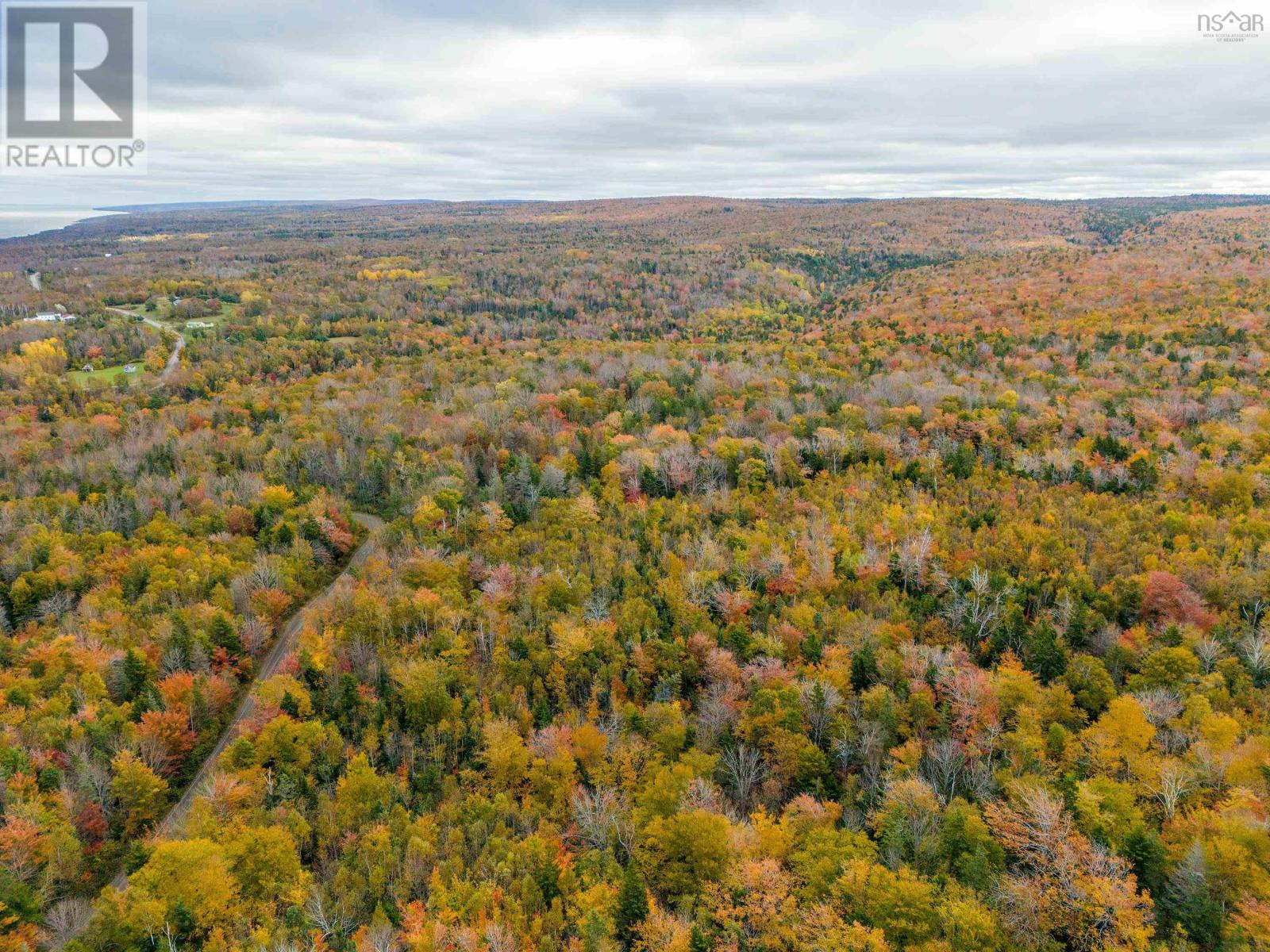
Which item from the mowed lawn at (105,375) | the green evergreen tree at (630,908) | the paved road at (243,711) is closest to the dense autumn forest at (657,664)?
A: the green evergreen tree at (630,908)

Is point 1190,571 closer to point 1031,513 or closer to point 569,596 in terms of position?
point 1031,513

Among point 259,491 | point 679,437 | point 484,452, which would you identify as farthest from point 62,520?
point 679,437

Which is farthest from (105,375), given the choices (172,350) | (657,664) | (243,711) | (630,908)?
(630,908)

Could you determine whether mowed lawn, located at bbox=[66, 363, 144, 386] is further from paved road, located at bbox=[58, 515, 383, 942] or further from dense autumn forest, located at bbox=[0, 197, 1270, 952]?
paved road, located at bbox=[58, 515, 383, 942]

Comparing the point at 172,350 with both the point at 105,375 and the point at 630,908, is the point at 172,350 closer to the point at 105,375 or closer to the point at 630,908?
the point at 105,375

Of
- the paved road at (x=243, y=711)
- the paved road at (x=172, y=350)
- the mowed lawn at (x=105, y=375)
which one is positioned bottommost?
the paved road at (x=243, y=711)

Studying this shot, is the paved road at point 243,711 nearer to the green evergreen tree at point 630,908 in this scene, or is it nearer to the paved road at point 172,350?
the green evergreen tree at point 630,908

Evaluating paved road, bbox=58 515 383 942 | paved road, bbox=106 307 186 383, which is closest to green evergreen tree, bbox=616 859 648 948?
paved road, bbox=58 515 383 942
